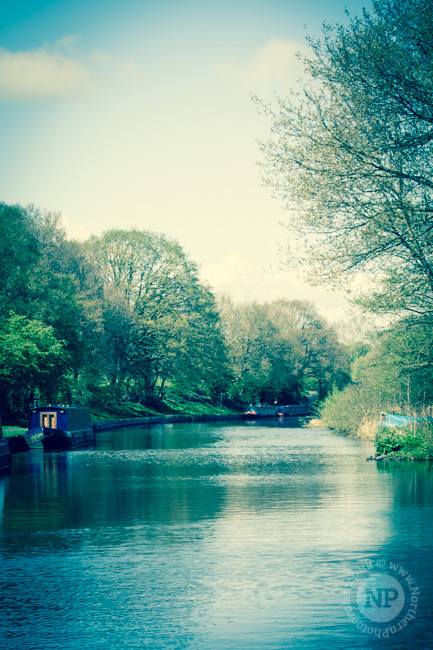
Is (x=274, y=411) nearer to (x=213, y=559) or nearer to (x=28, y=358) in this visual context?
(x=28, y=358)

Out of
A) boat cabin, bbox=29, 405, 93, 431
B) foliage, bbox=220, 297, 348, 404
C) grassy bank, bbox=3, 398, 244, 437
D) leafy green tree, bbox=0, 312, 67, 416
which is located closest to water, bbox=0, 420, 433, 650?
leafy green tree, bbox=0, 312, 67, 416

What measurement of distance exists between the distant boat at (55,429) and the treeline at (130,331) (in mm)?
1846

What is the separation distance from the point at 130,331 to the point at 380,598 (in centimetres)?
5165

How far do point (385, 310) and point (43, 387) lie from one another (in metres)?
22.3

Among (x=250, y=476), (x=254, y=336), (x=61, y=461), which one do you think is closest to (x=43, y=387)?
(x=61, y=461)

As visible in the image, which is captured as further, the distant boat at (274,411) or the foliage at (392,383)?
the distant boat at (274,411)

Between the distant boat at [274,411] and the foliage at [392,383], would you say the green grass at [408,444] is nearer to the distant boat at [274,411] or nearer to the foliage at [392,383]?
the foliage at [392,383]

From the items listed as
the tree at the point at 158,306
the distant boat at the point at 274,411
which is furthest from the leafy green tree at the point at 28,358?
the distant boat at the point at 274,411

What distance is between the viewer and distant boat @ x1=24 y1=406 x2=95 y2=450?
34.9 m

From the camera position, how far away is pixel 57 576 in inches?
387

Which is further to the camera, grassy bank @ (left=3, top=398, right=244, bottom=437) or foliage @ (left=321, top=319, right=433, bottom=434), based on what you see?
grassy bank @ (left=3, top=398, right=244, bottom=437)

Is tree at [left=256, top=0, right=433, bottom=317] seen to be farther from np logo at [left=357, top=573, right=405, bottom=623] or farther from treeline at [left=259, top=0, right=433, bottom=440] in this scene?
np logo at [left=357, top=573, right=405, bottom=623]

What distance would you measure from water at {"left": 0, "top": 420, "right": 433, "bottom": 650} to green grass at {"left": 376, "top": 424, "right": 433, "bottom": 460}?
2718 millimetres

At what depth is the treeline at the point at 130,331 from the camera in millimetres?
39281
